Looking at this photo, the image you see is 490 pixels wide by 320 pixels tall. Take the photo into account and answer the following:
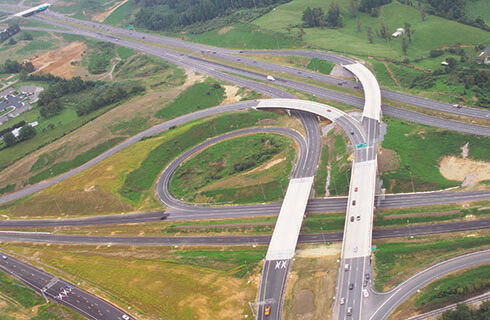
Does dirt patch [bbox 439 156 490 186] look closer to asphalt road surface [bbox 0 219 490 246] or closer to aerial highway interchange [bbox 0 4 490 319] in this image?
aerial highway interchange [bbox 0 4 490 319]

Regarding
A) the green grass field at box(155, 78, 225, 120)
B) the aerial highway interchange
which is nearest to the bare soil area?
the aerial highway interchange

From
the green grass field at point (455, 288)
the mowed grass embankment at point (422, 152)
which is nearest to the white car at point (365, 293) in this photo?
the green grass field at point (455, 288)

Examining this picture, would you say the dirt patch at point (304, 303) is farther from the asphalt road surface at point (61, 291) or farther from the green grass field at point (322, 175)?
the asphalt road surface at point (61, 291)

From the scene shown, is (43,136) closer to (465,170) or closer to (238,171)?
(238,171)

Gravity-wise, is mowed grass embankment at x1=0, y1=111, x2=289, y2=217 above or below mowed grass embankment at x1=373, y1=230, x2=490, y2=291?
above

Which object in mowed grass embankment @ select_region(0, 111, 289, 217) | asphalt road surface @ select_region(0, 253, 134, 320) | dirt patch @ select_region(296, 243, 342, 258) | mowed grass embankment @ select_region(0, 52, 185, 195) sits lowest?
dirt patch @ select_region(296, 243, 342, 258)

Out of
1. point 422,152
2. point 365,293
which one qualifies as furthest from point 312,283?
point 422,152

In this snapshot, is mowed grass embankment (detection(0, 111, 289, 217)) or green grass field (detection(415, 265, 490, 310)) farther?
mowed grass embankment (detection(0, 111, 289, 217))
